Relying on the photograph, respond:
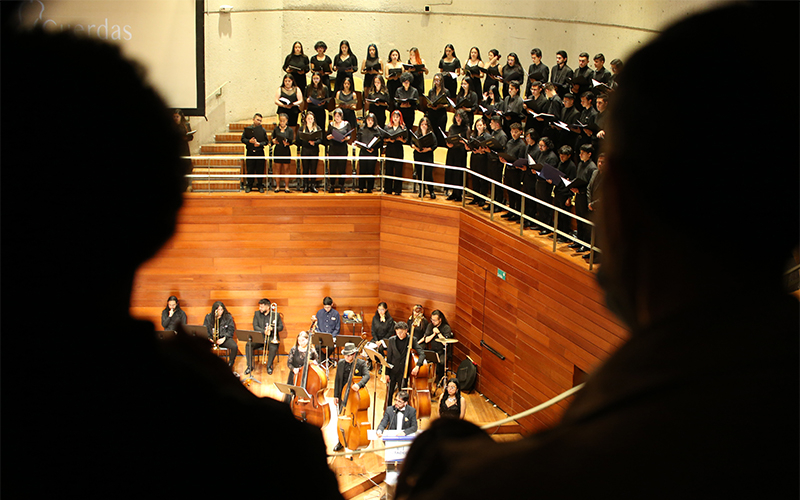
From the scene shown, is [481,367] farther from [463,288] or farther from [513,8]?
[513,8]

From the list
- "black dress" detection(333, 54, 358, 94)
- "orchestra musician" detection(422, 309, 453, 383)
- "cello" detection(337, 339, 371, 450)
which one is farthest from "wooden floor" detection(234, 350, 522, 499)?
"black dress" detection(333, 54, 358, 94)

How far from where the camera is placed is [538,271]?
923 cm

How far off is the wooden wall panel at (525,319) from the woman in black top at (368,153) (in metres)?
1.59

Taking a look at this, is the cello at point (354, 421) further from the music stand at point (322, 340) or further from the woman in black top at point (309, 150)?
the woman in black top at point (309, 150)

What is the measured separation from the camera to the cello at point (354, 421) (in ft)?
29.5

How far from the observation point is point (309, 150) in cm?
1105

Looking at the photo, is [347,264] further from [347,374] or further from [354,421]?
[354,421]

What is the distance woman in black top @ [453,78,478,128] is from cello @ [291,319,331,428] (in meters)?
4.08

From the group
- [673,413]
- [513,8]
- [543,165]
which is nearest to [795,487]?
[673,413]

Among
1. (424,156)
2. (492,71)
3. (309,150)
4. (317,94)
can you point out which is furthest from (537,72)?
(309,150)

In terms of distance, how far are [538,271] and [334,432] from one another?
3135 mm

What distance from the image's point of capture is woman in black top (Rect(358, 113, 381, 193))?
430 inches

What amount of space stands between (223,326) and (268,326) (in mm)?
632

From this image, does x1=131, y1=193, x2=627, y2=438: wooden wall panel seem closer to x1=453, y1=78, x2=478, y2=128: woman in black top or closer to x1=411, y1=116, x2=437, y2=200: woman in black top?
x1=411, y1=116, x2=437, y2=200: woman in black top
